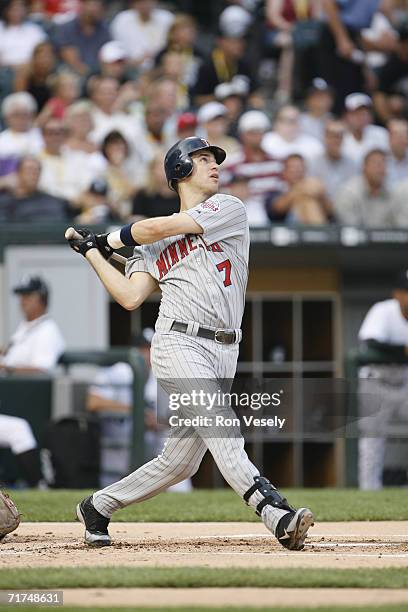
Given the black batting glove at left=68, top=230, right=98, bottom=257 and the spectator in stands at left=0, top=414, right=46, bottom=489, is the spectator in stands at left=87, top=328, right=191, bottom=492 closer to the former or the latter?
the spectator in stands at left=0, top=414, right=46, bottom=489

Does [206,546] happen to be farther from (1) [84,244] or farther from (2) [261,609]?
(2) [261,609]

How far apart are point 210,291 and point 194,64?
9271 millimetres

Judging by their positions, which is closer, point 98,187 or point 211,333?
point 211,333

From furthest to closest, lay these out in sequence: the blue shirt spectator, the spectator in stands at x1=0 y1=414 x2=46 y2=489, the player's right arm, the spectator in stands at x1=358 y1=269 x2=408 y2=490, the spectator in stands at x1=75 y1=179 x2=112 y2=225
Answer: the blue shirt spectator
the spectator in stands at x1=75 y1=179 x2=112 y2=225
the spectator in stands at x1=358 y1=269 x2=408 y2=490
the spectator in stands at x1=0 y1=414 x2=46 y2=489
the player's right arm

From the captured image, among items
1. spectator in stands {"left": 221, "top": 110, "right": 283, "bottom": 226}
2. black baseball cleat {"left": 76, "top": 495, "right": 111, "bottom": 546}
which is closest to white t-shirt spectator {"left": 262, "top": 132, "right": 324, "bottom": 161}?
spectator in stands {"left": 221, "top": 110, "right": 283, "bottom": 226}

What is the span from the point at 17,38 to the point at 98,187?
3.12 metres

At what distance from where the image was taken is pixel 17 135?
12.7m

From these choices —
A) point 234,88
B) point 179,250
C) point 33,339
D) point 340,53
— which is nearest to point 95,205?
point 33,339

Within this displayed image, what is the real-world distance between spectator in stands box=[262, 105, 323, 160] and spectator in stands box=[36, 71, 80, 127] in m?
1.94

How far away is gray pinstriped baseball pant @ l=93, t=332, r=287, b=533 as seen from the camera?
5.28 metres

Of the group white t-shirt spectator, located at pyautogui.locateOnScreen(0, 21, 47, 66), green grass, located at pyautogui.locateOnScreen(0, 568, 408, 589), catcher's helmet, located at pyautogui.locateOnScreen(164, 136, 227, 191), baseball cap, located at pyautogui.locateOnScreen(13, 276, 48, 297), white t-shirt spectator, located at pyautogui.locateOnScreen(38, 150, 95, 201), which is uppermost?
white t-shirt spectator, located at pyautogui.locateOnScreen(0, 21, 47, 66)

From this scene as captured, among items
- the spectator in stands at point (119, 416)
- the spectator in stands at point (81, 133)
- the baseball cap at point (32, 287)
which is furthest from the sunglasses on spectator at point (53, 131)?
the spectator in stands at point (119, 416)

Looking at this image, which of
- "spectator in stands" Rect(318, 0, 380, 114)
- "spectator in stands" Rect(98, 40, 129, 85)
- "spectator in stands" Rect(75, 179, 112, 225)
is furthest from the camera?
"spectator in stands" Rect(318, 0, 380, 114)

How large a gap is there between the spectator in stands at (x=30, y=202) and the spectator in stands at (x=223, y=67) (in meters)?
2.74
